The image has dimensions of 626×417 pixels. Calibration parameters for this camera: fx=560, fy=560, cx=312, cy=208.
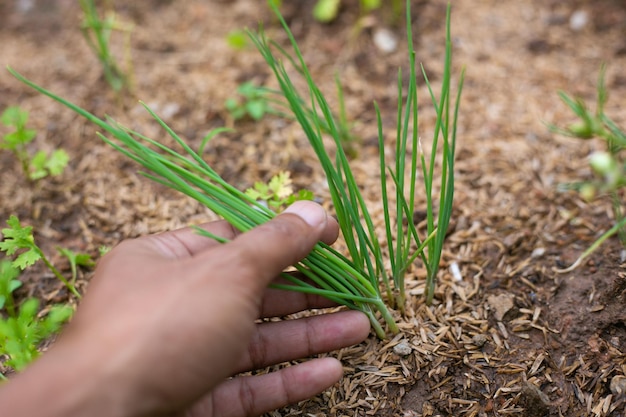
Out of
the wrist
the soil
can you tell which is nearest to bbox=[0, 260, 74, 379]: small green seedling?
the wrist

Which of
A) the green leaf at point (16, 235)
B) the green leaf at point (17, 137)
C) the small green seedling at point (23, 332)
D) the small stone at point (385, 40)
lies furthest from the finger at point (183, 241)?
the small stone at point (385, 40)

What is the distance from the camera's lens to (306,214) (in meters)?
1.33

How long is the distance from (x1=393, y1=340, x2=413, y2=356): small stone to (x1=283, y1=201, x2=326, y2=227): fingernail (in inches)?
17.7

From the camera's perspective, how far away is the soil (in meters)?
1.48

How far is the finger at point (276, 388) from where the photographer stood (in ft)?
4.49

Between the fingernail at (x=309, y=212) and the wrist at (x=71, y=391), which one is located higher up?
the fingernail at (x=309, y=212)

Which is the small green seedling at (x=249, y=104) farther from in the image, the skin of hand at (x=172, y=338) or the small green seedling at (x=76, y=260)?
the skin of hand at (x=172, y=338)

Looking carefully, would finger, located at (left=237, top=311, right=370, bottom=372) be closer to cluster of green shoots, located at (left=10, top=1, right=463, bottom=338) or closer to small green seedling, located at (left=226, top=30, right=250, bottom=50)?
cluster of green shoots, located at (left=10, top=1, right=463, bottom=338)

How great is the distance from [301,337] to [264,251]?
38 centimetres

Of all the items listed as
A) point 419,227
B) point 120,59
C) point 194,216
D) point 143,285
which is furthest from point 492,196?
point 120,59

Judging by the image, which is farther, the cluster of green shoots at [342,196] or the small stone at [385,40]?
the small stone at [385,40]

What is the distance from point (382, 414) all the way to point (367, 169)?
3.13 ft

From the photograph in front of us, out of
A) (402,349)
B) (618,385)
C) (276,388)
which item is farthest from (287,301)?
(618,385)

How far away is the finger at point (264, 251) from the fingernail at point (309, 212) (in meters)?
0.03
